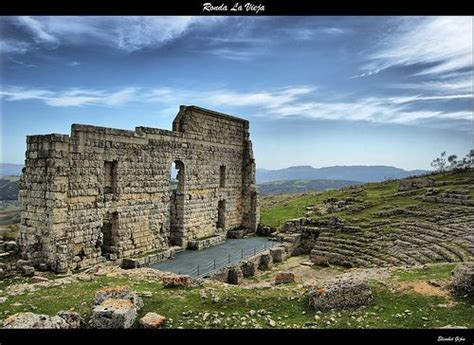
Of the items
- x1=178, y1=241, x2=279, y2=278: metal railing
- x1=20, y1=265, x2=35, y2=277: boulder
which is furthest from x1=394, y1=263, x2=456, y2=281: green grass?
x1=20, y1=265, x2=35, y2=277: boulder

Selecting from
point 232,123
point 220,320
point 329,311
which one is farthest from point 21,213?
point 232,123

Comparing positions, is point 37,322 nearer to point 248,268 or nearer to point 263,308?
point 263,308

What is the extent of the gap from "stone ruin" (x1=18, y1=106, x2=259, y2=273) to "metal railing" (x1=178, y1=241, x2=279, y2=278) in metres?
2.06

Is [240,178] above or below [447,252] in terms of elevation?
above

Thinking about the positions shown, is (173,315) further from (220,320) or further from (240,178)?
(240,178)

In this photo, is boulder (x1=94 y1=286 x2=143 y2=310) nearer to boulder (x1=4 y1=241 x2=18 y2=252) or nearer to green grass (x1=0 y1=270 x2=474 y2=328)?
green grass (x1=0 y1=270 x2=474 y2=328)

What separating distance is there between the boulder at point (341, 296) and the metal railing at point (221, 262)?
6.95 m

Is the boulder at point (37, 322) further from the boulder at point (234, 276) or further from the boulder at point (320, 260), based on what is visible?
the boulder at point (320, 260)

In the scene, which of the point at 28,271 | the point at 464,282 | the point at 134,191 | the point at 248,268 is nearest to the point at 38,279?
the point at 28,271

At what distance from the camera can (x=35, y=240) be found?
13.8 meters

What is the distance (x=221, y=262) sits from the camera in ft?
56.4

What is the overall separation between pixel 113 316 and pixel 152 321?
77cm

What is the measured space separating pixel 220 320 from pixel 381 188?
3122cm

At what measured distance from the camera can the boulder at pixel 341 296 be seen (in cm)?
870
